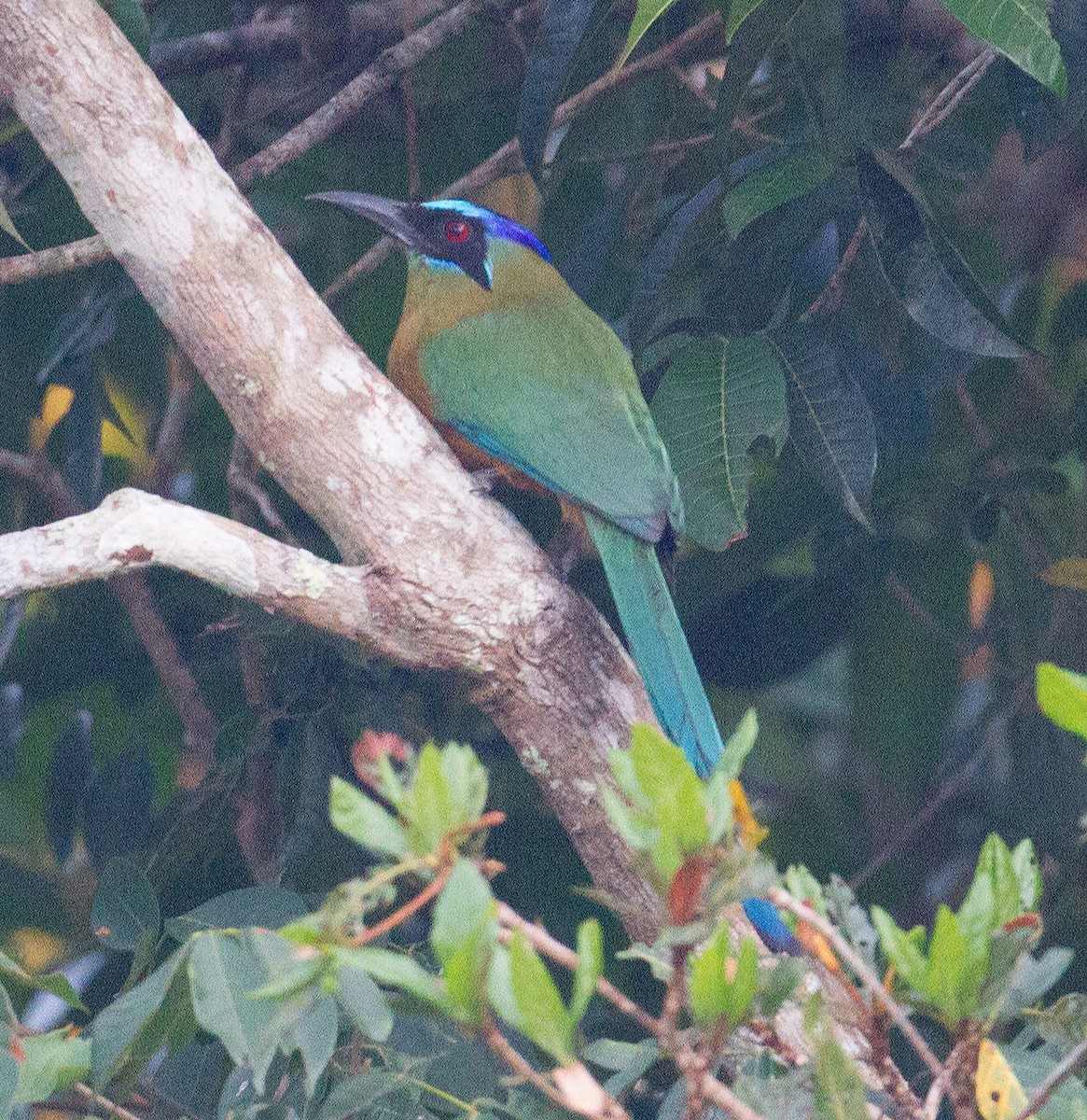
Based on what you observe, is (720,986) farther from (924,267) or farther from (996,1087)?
(924,267)

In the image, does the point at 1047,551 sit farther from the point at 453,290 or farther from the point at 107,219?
the point at 107,219

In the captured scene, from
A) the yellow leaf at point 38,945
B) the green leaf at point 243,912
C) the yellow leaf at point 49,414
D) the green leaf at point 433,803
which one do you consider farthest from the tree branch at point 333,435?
the yellow leaf at point 38,945

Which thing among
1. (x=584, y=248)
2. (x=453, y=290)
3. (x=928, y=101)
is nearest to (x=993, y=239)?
(x=928, y=101)

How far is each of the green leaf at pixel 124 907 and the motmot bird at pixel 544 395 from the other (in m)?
0.77

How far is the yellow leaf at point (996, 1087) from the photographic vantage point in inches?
55.9

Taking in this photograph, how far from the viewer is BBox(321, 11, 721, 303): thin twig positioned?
9.64 ft

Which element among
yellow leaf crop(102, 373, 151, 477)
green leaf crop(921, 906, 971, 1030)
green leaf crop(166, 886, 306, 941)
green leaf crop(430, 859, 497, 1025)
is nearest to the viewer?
green leaf crop(430, 859, 497, 1025)

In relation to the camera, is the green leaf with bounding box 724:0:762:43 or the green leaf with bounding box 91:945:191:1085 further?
the green leaf with bounding box 724:0:762:43

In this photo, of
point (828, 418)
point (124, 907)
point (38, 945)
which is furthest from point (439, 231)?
point (38, 945)

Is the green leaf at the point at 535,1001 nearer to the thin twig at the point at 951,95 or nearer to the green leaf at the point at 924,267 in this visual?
the green leaf at the point at 924,267

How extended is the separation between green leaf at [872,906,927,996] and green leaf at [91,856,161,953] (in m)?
1.20

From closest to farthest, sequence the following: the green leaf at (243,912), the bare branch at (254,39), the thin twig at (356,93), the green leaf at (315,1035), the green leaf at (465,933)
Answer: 1. the green leaf at (465,933)
2. the green leaf at (315,1035)
3. the green leaf at (243,912)
4. the thin twig at (356,93)
5. the bare branch at (254,39)

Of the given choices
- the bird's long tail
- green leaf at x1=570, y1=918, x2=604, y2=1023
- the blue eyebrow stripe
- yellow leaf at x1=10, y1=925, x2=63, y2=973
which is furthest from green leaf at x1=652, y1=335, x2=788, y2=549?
yellow leaf at x1=10, y1=925, x2=63, y2=973

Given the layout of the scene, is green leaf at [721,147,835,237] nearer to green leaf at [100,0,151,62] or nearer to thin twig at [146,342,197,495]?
green leaf at [100,0,151,62]
